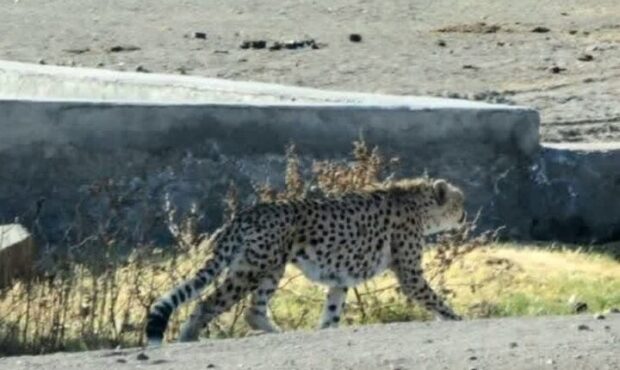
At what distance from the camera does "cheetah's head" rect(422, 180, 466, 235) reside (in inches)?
436

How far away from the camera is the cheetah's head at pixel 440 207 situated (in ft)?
36.3

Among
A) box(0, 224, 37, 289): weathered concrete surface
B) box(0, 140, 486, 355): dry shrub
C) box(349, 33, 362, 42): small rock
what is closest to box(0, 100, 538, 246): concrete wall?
box(0, 140, 486, 355): dry shrub

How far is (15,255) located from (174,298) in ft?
4.51

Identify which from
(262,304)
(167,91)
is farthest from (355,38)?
(262,304)

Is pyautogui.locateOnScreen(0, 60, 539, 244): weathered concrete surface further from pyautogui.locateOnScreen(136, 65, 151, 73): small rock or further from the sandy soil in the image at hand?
pyautogui.locateOnScreen(136, 65, 151, 73): small rock

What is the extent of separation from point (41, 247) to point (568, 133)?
19.0 feet

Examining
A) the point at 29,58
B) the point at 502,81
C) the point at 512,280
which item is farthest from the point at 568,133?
the point at 29,58

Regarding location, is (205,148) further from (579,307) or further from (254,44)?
(254,44)

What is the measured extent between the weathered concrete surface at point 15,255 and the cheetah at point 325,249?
0.95 metres

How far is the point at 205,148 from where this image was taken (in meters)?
12.3

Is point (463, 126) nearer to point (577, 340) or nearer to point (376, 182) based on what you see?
point (376, 182)

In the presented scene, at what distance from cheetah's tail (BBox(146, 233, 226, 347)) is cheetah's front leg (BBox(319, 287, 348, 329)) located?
713 millimetres

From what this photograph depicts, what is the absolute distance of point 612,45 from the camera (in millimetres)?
21906

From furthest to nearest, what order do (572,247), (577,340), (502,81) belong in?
(502,81), (572,247), (577,340)
